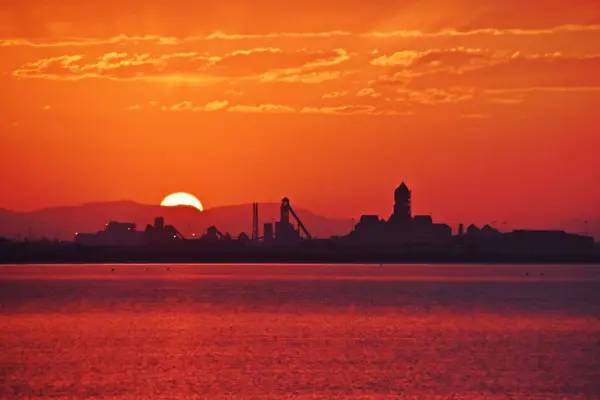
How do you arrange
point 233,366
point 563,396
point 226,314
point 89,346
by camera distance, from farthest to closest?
1. point 226,314
2. point 89,346
3. point 233,366
4. point 563,396

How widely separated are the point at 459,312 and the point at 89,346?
4688 cm

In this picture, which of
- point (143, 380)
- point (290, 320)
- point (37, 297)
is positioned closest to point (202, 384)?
point (143, 380)

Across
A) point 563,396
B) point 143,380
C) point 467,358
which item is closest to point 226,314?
point 467,358

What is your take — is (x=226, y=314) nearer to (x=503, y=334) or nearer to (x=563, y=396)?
(x=503, y=334)

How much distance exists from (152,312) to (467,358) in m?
50.5

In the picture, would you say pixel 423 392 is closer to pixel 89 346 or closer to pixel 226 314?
pixel 89 346

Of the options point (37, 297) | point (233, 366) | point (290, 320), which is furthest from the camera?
point (37, 297)

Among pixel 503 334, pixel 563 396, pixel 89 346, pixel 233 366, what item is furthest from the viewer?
pixel 503 334

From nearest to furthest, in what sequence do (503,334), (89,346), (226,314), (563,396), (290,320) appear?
1. (563,396)
2. (89,346)
3. (503,334)
4. (290,320)
5. (226,314)

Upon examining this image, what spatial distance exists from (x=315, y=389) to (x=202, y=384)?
5557 mm

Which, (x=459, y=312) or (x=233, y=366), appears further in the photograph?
(x=459, y=312)

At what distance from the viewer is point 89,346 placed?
243ft

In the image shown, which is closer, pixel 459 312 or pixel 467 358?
pixel 467 358

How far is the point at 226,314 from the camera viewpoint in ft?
354
